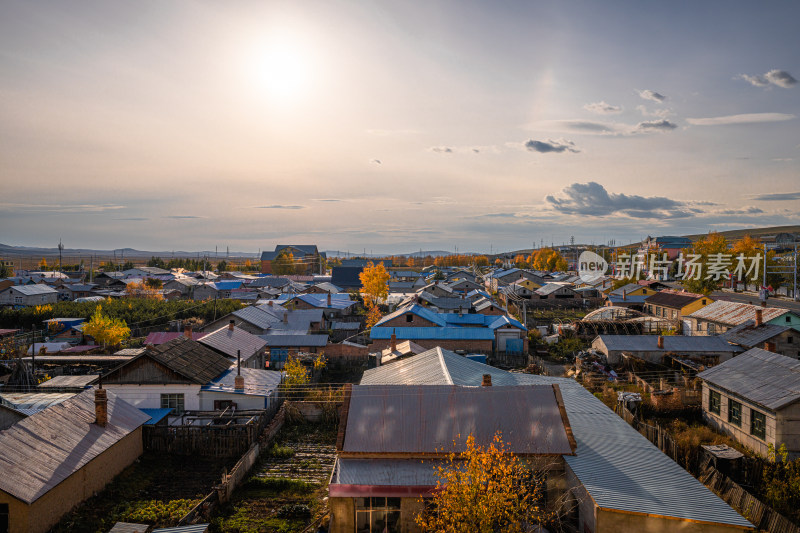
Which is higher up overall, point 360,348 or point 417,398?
point 417,398

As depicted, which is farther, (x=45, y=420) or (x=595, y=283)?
(x=595, y=283)

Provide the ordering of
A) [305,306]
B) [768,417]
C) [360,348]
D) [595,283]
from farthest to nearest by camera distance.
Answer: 1. [595,283]
2. [305,306]
3. [360,348]
4. [768,417]

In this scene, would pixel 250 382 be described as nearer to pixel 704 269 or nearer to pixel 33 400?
pixel 33 400

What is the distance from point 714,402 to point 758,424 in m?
3.28

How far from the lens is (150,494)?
15531mm

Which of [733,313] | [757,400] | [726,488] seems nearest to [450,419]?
[726,488]

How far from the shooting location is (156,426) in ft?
61.2

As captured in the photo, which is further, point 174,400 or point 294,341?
point 294,341

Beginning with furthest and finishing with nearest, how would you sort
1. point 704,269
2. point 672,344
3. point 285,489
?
point 704,269
point 672,344
point 285,489

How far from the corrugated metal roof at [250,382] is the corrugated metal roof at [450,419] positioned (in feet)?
27.1

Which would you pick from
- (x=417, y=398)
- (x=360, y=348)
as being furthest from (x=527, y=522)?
(x=360, y=348)

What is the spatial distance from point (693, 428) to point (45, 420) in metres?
24.7

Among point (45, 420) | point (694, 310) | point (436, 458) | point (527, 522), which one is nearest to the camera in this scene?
point (527, 522)

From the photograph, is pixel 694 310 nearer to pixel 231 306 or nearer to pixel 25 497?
pixel 231 306
